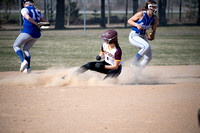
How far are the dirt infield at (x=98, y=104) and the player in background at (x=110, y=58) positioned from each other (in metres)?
0.40

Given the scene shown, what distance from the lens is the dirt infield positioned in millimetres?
3998

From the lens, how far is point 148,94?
5.77m

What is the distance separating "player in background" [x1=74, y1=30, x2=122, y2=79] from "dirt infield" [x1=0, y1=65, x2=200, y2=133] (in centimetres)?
40

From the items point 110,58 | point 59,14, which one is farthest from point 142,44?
point 59,14

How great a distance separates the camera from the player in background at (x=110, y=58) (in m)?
5.98

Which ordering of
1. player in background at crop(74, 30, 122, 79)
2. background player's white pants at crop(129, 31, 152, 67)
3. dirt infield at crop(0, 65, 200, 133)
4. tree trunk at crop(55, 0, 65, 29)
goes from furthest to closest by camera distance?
tree trunk at crop(55, 0, 65, 29) → background player's white pants at crop(129, 31, 152, 67) → player in background at crop(74, 30, 122, 79) → dirt infield at crop(0, 65, 200, 133)

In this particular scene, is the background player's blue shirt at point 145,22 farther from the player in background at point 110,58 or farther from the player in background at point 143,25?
the player in background at point 110,58

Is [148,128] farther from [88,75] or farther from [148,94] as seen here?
[88,75]

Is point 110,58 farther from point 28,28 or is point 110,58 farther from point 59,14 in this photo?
point 59,14

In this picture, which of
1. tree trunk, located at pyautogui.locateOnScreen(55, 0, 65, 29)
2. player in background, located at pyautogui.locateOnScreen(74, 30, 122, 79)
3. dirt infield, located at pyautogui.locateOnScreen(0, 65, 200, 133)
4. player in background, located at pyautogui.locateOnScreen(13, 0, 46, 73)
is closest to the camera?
dirt infield, located at pyautogui.locateOnScreen(0, 65, 200, 133)

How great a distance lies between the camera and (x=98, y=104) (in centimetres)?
506

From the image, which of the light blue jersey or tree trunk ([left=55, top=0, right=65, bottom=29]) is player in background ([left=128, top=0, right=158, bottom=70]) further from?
tree trunk ([left=55, top=0, right=65, bottom=29])

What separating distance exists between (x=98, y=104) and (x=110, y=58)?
144 centimetres

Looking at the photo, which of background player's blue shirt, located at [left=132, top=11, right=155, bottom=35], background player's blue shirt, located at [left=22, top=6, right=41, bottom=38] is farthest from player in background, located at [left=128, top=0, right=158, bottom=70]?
background player's blue shirt, located at [left=22, top=6, right=41, bottom=38]
